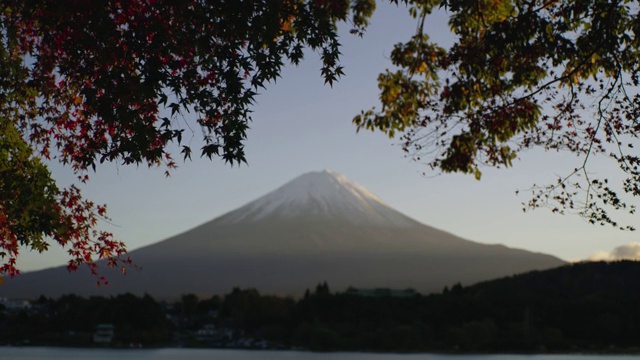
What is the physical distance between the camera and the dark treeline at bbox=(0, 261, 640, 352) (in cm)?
8338

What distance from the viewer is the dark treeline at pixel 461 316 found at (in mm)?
83375

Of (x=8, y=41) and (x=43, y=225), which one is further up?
(x=8, y=41)

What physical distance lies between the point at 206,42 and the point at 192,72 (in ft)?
0.99

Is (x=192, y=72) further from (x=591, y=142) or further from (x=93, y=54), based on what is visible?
(x=591, y=142)

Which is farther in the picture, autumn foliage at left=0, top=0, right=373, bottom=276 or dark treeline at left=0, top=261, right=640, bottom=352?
dark treeline at left=0, top=261, right=640, bottom=352

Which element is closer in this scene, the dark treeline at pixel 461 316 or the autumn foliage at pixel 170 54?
the autumn foliage at pixel 170 54

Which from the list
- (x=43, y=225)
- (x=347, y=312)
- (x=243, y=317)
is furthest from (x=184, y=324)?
(x=43, y=225)

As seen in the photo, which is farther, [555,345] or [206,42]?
[555,345]

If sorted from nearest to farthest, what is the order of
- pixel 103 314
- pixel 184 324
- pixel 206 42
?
pixel 206 42 → pixel 103 314 → pixel 184 324

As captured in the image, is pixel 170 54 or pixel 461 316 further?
pixel 461 316

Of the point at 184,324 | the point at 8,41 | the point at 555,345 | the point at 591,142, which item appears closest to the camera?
the point at 591,142

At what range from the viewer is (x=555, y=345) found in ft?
285

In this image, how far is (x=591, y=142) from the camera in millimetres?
9969

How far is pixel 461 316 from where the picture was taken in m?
90.0
